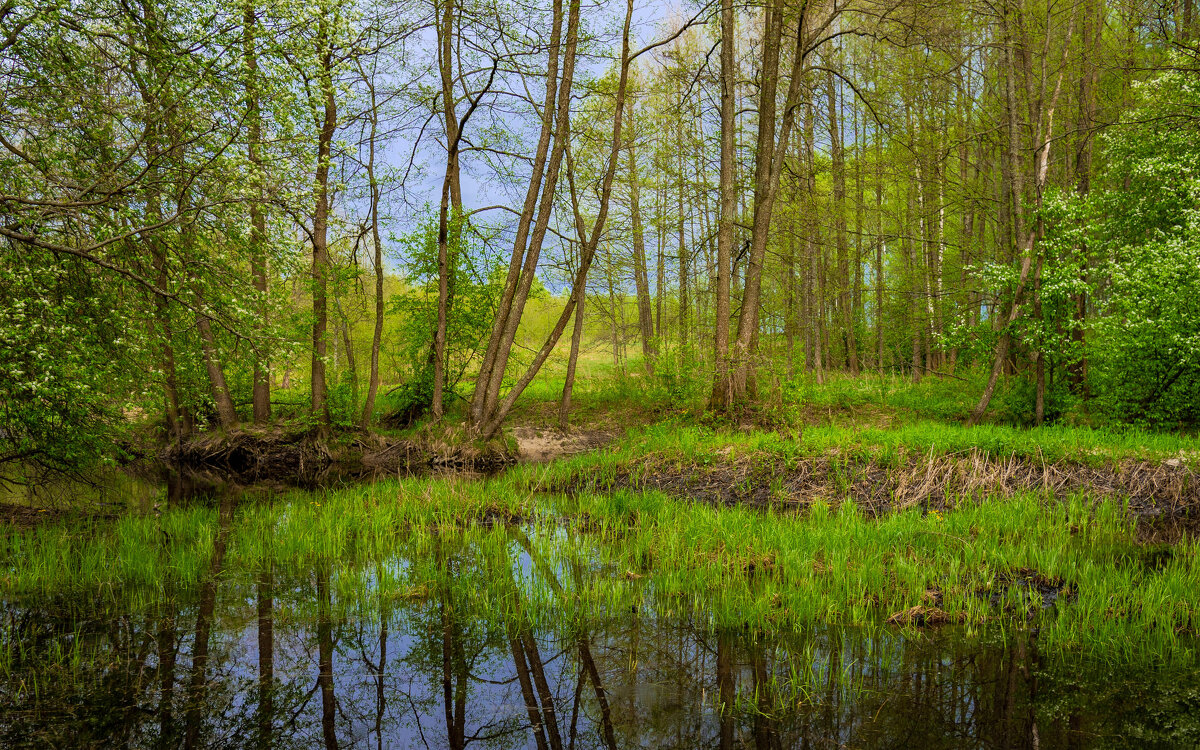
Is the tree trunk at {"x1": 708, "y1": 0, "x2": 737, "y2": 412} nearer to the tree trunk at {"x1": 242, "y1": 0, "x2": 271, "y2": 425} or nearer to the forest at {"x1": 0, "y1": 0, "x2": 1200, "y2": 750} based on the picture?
the forest at {"x1": 0, "y1": 0, "x2": 1200, "y2": 750}

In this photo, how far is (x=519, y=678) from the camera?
4312 mm

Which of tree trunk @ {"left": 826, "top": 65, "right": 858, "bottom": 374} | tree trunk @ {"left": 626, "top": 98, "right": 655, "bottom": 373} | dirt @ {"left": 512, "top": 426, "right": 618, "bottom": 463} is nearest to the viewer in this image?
dirt @ {"left": 512, "top": 426, "right": 618, "bottom": 463}

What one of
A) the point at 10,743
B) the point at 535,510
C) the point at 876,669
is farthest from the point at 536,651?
the point at 535,510

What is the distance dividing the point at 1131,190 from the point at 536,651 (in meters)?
16.1

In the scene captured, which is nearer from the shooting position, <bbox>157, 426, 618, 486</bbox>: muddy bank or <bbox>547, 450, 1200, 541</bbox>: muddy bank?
<bbox>547, 450, 1200, 541</bbox>: muddy bank

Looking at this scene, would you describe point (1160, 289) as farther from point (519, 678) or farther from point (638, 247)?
point (638, 247)

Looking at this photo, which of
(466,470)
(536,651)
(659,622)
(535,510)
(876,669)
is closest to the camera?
(876,669)

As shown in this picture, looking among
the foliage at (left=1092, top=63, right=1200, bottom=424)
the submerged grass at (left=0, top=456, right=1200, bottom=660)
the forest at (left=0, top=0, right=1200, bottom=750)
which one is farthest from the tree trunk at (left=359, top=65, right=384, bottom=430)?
the foliage at (left=1092, top=63, right=1200, bottom=424)

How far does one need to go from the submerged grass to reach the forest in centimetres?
5

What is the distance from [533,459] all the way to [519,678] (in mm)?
10526

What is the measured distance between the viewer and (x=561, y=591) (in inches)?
226

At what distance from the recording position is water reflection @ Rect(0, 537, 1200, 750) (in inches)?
140

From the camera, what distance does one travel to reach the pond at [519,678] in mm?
3582

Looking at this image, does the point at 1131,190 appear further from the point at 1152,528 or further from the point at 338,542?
the point at 338,542
